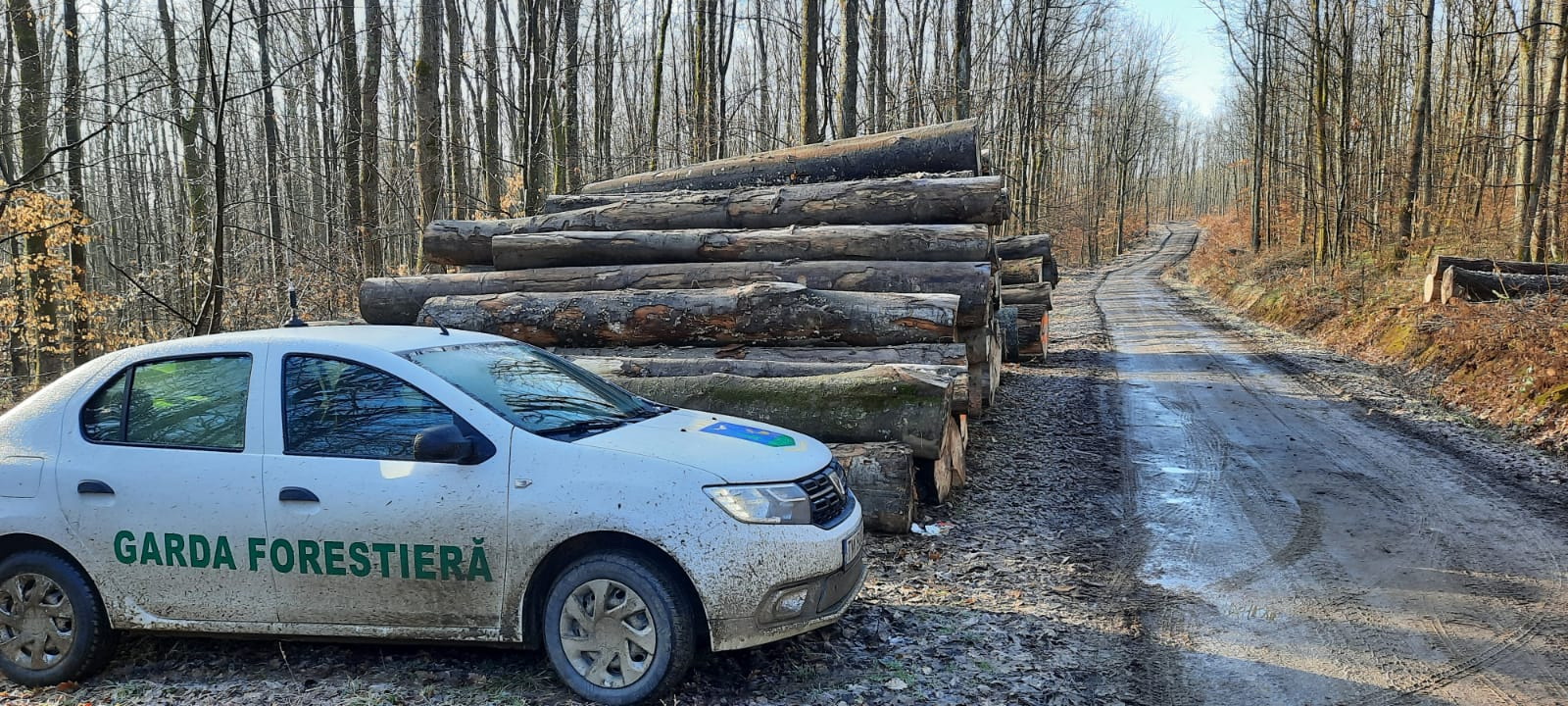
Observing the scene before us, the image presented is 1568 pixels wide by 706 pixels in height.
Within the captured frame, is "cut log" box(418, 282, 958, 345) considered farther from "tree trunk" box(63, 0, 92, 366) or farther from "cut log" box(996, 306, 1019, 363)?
"tree trunk" box(63, 0, 92, 366)

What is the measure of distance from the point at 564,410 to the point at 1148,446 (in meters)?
7.09

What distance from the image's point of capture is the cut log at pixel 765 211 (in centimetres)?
1073

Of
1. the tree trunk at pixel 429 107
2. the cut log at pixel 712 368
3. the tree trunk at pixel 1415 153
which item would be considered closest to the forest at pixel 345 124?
the tree trunk at pixel 429 107

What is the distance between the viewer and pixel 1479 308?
1216 cm

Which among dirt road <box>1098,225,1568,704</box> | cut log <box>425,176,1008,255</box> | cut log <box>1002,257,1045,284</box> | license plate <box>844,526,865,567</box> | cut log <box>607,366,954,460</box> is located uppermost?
cut log <box>425,176,1008,255</box>

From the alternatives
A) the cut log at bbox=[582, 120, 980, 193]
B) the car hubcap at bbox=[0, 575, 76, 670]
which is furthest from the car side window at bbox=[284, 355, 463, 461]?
the cut log at bbox=[582, 120, 980, 193]

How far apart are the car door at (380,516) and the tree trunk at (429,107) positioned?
11830mm

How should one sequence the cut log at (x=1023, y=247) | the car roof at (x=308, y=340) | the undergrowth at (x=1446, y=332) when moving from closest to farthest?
the car roof at (x=308, y=340) < the undergrowth at (x=1446, y=332) < the cut log at (x=1023, y=247)

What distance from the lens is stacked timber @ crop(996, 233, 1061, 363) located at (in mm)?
15438

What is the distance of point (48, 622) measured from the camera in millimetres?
4309

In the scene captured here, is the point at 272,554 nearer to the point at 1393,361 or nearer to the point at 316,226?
the point at 1393,361

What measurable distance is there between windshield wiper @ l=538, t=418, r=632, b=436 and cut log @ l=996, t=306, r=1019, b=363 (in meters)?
11.3

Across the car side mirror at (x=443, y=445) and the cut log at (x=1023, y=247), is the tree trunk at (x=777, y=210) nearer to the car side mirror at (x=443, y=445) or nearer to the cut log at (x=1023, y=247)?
the cut log at (x=1023, y=247)

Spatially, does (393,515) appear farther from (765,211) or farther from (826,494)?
(765,211)
